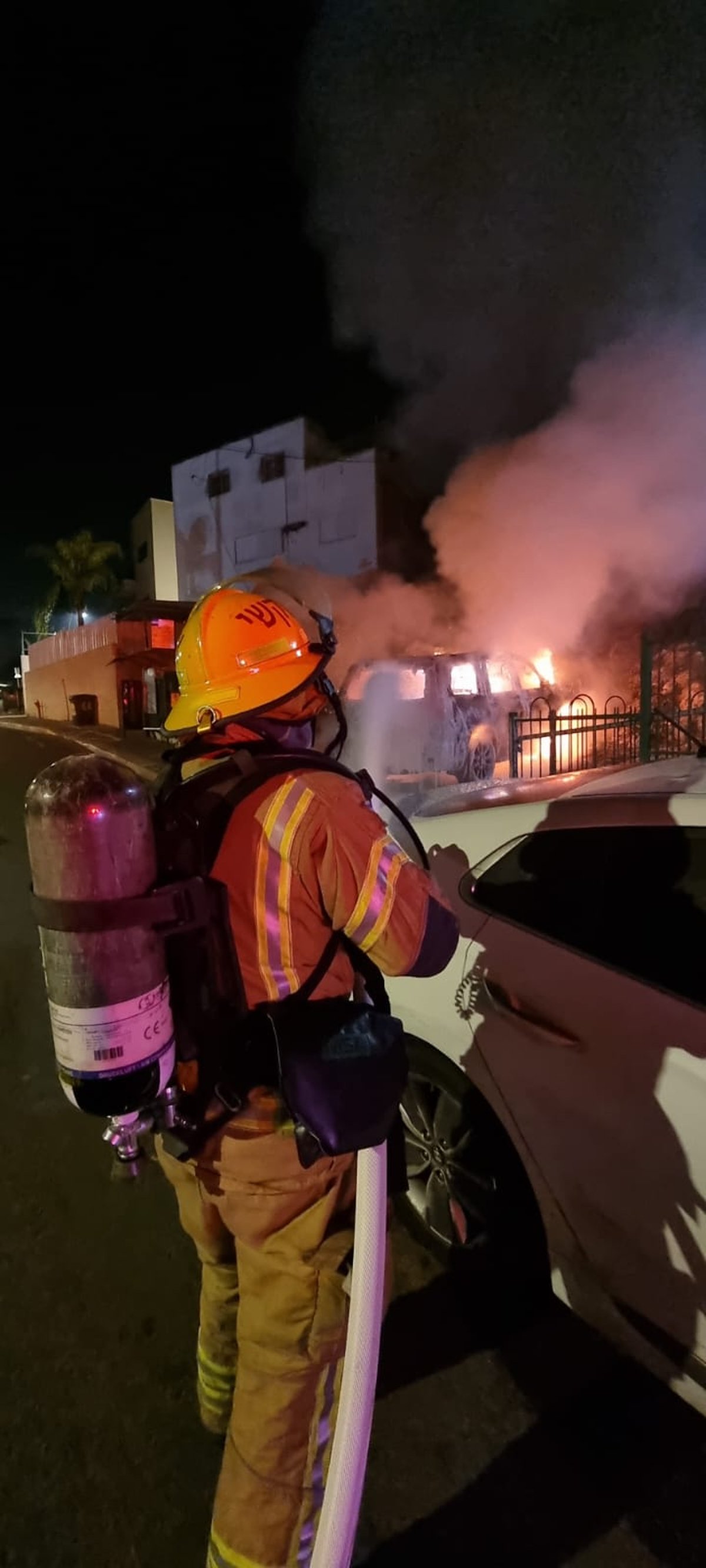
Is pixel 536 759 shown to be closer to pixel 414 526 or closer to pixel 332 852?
pixel 332 852

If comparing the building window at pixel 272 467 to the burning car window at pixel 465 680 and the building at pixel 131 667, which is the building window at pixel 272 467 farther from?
the burning car window at pixel 465 680

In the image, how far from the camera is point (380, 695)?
12680 mm

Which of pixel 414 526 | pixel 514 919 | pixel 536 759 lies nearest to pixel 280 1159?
pixel 514 919

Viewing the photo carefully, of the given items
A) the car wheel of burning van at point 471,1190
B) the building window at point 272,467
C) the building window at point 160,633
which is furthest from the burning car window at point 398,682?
the building window at point 160,633

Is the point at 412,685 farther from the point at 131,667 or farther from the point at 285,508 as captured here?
the point at 131,667

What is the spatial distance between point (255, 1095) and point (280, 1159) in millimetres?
130

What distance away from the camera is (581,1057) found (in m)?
1.92

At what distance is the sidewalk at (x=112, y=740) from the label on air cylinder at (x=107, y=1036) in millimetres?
8843

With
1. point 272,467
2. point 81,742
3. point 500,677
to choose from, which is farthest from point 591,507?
point 81,742

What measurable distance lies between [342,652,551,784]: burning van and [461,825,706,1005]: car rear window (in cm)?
1000

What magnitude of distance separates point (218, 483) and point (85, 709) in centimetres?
872

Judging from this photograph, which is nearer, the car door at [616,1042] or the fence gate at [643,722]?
the car door at [616,1042]

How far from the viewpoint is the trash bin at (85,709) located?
2783cm

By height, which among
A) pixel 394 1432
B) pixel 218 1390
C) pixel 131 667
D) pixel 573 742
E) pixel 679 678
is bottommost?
pixel 394 1432
